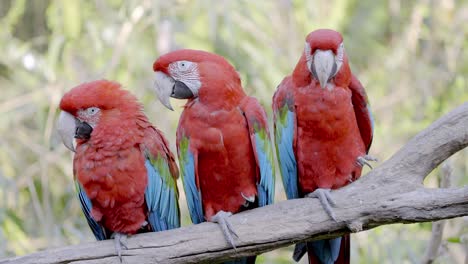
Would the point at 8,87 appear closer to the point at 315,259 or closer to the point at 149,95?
the point at 149,95

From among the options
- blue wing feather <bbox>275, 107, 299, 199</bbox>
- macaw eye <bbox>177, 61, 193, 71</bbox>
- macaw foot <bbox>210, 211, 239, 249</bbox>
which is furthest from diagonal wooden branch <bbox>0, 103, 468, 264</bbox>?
macaw eye <bbox>177, 61, 193, 71</bbox>

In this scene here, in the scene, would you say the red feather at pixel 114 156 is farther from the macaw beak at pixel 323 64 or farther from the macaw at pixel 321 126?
the macaw beak at pixel 323 64

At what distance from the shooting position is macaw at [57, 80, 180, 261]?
3127mm

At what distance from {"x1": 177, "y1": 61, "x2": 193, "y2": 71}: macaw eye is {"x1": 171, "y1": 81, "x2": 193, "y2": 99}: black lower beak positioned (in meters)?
0.06

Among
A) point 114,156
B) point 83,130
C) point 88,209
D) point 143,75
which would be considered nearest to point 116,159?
point 114,156

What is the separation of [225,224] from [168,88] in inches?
23.8

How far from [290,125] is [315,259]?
1.99ft

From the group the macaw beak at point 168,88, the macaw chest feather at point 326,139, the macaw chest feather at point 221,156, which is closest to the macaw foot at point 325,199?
the macaw chest feather at point 326,139

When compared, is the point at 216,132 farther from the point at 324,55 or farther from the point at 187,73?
the point at 324,55

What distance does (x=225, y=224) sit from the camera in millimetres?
3014

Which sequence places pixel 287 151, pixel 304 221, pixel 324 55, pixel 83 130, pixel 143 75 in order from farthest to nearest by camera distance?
pixel 143 75
pixel 287 151
pixel 83 130
pixel 324 55
pixel 304 221

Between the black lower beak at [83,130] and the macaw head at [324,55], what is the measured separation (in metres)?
0.95

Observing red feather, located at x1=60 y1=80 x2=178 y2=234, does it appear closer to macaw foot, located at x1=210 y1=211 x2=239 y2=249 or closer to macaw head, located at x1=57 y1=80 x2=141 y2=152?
macaw head, located at x1=57 y1=80 x2=141 y2=152

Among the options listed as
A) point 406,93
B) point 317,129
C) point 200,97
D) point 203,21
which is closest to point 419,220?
point 317,129
